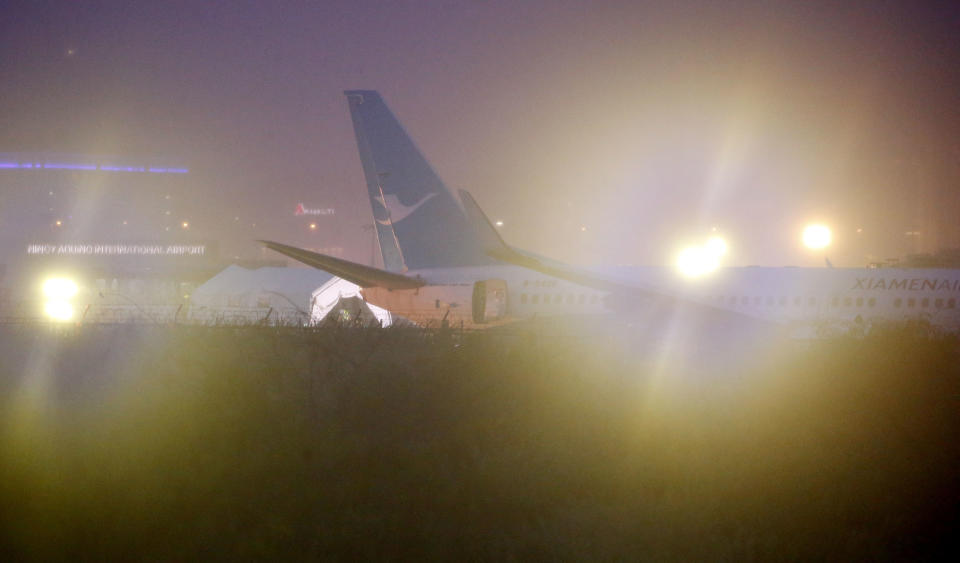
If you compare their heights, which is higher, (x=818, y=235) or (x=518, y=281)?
(x=818, y=235)

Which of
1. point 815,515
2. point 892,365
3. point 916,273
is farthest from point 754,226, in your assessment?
point 815,515

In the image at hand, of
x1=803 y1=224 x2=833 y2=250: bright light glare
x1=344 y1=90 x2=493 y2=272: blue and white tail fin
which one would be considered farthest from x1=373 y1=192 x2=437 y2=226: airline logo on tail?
Result: x1=803 y1=224 x2=833 y2=250: bright light glare

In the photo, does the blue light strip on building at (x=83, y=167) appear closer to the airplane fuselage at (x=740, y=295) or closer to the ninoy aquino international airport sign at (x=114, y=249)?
the ninoy aquino international airport sign at (x=114, y=249)

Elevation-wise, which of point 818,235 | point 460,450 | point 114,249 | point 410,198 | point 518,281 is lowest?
point 460,450

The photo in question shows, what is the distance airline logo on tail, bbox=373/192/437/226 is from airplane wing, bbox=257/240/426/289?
2.45 meters

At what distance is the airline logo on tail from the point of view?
87.2ft

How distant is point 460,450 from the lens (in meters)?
9.73

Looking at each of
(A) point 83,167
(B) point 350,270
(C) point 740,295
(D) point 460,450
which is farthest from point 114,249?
(D) point 460,450

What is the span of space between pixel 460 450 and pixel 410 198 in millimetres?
17801

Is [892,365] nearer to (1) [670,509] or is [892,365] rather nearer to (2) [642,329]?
(1) [670,509]

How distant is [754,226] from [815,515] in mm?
61838

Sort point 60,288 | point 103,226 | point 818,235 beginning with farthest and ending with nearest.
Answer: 1. point 103,226
2. point 60,288
3. point 818,235

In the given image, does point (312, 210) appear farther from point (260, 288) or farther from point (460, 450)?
point (460, 450)

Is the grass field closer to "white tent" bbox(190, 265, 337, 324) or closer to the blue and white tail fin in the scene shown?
the blue and white tail fin
